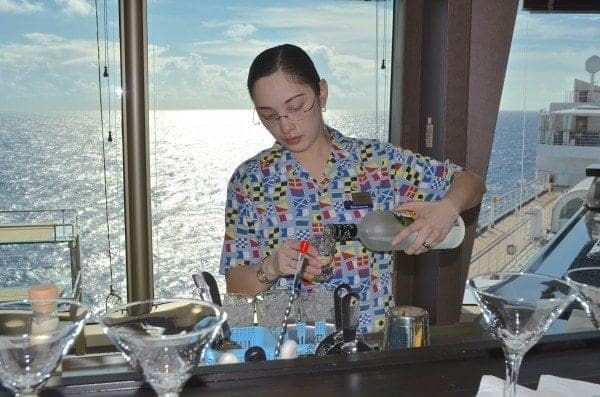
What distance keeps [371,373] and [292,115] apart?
851 millimetres

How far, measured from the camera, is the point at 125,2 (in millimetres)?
3783

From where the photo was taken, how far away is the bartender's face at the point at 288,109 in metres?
1.82

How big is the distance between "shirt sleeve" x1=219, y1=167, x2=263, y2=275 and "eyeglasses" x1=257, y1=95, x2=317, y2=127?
21 centimetres

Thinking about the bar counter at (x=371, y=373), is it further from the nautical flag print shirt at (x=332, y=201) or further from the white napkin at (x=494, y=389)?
the nautical flag print shirt at (x=332, y=201)

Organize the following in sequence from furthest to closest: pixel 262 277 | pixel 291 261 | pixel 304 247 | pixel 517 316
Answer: pixel 262 277 → pixel 291 261 → pixel 304 247 → pixel 517 316

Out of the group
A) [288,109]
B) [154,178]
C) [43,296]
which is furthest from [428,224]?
[154,178]

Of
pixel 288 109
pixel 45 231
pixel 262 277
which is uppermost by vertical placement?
pixel 288 109

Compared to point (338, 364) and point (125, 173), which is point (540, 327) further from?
point (125, 173)

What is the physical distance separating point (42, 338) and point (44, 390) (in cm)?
28

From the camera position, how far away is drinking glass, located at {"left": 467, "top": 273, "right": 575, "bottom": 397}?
1009mm

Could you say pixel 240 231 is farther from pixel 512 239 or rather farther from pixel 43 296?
pixel 512 239

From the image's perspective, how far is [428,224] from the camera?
65.6 inches

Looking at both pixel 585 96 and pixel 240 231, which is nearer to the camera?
pixel 240 231

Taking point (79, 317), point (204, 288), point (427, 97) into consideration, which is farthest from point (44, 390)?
point (427, 97)
